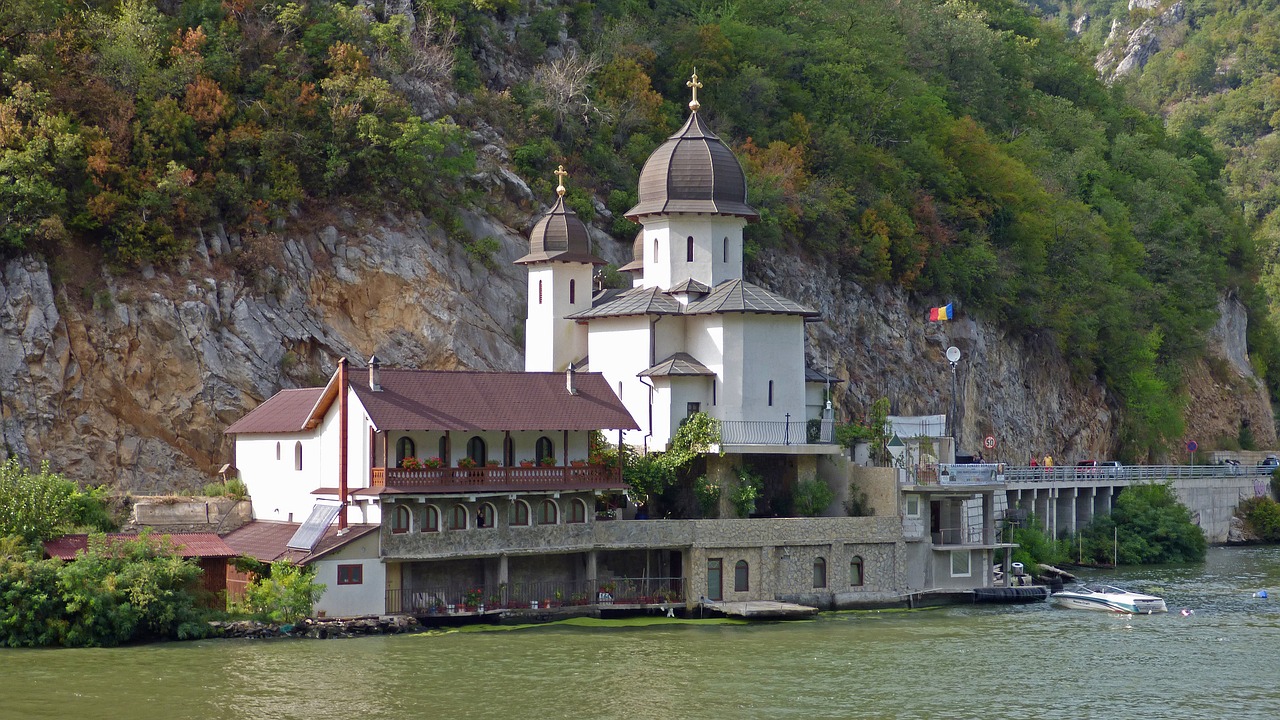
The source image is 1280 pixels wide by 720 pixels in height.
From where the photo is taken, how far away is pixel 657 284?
6400cm

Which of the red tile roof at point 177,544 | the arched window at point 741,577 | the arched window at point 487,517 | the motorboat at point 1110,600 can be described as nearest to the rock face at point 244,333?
the red tile roof at point 177,544

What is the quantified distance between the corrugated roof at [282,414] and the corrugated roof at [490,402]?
3.61m

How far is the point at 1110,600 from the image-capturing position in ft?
198

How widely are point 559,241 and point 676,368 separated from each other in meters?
9.58

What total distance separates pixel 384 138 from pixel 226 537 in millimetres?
21213

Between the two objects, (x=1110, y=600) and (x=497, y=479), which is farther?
(x=1110, y=600)

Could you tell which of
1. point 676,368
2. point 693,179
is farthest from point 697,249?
point 676,368

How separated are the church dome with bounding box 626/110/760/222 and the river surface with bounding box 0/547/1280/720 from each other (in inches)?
680

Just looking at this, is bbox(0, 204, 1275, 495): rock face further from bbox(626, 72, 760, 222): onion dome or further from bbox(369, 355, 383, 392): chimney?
bbox(369, 355, 383, 392): chimney

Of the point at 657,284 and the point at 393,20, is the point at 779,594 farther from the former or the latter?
the point at 393,20

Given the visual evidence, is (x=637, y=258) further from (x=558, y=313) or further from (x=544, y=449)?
(x=544, y=449)

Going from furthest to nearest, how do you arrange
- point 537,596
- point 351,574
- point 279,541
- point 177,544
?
point 537,596 → point 279,541 → point 177,544 → point 351,574

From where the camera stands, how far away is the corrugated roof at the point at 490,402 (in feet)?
168

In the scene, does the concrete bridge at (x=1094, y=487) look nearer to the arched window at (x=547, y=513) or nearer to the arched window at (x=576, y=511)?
the arched window at (x=576, y=511)
